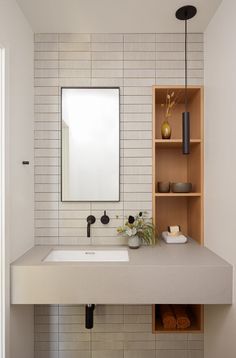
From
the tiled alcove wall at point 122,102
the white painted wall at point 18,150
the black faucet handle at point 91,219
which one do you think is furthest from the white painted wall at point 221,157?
the white painted wall at point 18,150

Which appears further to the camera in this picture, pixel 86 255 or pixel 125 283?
pixel 86 255

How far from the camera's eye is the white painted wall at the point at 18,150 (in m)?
1.50

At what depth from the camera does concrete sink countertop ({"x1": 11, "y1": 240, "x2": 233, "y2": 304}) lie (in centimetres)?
146

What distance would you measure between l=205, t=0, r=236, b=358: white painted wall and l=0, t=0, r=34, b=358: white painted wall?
1.33 metres

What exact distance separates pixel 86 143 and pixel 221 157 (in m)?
1.01

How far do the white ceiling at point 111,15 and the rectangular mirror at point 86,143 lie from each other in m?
0.47

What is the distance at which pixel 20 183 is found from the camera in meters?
1.71

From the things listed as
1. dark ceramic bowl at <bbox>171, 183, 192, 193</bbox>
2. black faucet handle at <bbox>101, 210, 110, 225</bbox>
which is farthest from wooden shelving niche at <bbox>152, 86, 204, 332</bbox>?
black faucet handle at <bbox>101, 210, 110, 225</bbox>

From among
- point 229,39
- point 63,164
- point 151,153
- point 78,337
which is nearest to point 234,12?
point 229,39

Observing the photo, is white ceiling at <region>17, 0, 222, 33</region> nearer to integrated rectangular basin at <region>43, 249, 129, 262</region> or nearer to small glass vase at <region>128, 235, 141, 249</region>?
small glass vase at <region>128, 235, 141, 249</region>

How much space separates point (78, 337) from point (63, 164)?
4.63 ft

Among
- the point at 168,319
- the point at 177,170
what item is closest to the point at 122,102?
the point at 177,170

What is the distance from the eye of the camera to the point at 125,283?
4.82 feet

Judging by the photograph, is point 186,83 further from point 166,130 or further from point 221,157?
point 221,157
